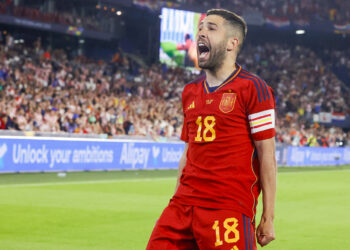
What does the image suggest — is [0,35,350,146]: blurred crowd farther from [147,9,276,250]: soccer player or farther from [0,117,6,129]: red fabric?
[147,9,276,250]: soccer player

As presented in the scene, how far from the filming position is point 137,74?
38938 millimetres

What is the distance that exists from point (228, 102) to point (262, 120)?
0.77ft

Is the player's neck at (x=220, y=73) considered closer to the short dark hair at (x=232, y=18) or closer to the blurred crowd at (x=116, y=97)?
the short dark hair at (x=232, y=18)

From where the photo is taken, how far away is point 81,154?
22672 mm

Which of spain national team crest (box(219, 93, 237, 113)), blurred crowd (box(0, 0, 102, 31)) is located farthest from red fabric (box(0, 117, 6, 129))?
spain national team crest (box(219, 93, 237, 113))

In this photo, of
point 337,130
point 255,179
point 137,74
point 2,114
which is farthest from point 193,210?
point 337,130

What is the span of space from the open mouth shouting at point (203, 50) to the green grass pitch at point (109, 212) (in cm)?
501

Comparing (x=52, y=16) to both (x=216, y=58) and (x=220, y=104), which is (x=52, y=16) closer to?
(x=216, y=58)

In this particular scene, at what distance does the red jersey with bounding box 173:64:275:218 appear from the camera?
13.1 feet

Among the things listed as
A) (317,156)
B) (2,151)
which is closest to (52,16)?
(317,156)

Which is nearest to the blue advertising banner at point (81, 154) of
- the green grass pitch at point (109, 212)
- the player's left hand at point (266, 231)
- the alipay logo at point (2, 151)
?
the alipay logo at point (2, 151)

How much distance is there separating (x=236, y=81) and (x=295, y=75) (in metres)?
48.1

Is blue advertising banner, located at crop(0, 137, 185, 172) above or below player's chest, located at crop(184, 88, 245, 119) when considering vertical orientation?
below

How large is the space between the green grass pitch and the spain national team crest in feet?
16.3
